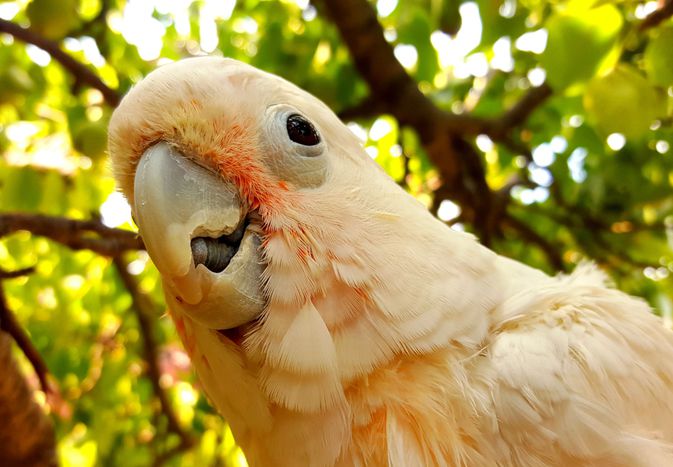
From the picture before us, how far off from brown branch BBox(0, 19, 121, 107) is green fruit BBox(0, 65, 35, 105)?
0.17 metres

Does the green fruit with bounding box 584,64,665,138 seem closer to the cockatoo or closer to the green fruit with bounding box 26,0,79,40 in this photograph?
the cockatoo

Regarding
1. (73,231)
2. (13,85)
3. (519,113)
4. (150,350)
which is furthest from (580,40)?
(150,350)

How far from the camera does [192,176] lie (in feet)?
2.23

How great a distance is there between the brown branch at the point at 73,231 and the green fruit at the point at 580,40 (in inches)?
31.0

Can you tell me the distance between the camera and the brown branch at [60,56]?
3.70 feet

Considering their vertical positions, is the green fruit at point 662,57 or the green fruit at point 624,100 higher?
the green fruit at point 662,57

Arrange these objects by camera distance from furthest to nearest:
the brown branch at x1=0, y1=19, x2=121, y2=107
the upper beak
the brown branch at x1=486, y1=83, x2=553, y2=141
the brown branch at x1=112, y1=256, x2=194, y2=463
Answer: the brown branch at x1=112, y1=256, x2=194, y2=463
the brown branch at x1=486, y1=83, x2=553, y2=141
the brown branch at x1=0, y1=19, x2=121, y2=107
the upper beak

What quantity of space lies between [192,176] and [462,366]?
1.43ft

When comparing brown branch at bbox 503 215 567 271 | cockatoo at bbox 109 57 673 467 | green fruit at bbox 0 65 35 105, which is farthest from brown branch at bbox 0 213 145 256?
brown branch at bbox 503 215 567 271

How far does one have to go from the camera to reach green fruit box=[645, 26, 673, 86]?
0.91 metres

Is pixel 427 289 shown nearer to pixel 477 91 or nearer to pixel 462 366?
pixel 462 366

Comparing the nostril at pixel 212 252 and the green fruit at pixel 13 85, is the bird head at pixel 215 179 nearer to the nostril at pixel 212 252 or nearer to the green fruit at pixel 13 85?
A: the nostril at pixel 212 252

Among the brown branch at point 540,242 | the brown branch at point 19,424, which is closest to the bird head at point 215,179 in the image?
the brown branch at point 19,424

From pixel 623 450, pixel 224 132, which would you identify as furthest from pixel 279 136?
pixel 623 450
